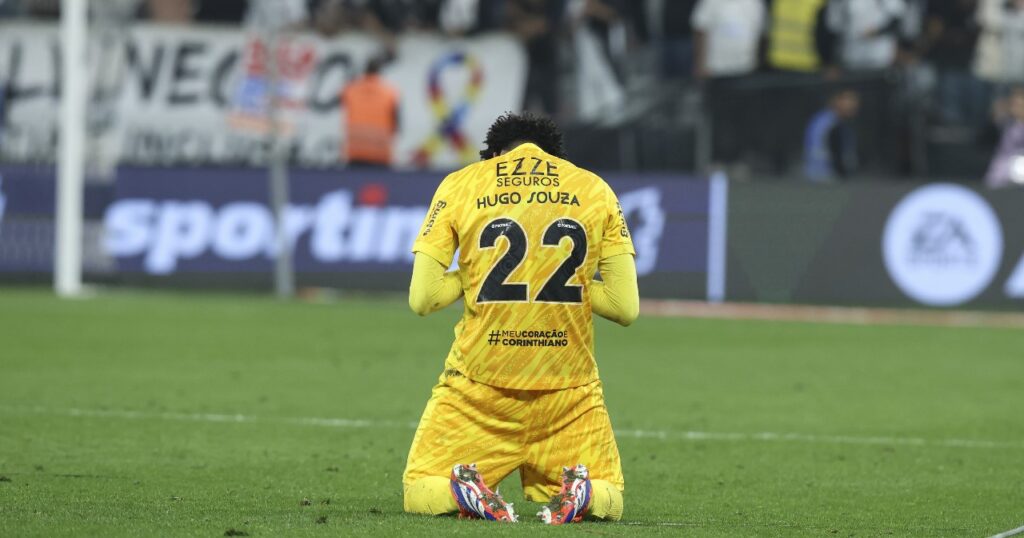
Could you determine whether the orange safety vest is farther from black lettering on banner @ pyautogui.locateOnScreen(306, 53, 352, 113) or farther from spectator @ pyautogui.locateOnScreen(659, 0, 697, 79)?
spectator @ pyautogui.locateOnScreen(659, 0, 697, 79)

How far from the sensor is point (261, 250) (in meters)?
21.2

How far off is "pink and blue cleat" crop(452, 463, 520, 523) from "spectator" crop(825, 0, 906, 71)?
16883 mm

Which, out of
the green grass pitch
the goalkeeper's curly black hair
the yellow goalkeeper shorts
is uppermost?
the goalkeeper's curly black hair

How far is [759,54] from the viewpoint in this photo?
2320cm

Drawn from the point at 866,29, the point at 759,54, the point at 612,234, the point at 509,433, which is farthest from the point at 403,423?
the point at 866,29

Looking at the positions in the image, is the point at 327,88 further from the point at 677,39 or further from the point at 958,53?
the point at 958,53

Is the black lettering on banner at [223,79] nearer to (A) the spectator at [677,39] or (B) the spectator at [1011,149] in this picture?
(A) the spectator at [677,39]

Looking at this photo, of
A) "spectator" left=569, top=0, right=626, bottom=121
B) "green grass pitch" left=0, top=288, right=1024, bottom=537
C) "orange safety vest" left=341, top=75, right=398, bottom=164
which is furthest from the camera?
"spectator" left=569, top=0, right=626, bottom=121

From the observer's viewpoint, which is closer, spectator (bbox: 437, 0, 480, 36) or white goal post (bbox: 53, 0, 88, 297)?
white goal post (bbox: 53, 0, 88, 297)

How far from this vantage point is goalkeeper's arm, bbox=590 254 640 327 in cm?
728

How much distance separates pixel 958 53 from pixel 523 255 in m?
18.1

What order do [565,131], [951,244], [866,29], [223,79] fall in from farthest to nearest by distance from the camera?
[223,79]
[565,131]
[866,29]
[951,244]

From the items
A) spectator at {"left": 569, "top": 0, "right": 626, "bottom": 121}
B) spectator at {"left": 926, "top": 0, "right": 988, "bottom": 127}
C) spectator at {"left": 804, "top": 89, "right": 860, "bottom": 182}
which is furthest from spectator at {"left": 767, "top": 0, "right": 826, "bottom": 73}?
spectator at {"left": 569, "top": 0, "right": 626, "bottom": 121}

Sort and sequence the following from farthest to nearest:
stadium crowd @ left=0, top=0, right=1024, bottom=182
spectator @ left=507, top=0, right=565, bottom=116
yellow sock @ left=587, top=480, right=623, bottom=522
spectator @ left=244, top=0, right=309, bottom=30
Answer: spectator @ left=244, top=0, right=309, bottom=30, spectator @ left=507, top=0, right=565, bottom=116, stadium crowd @ left=0, top=0, right=1024, bottom=182, yellow sock @ left=587, top=480, right=623, bottom=522
